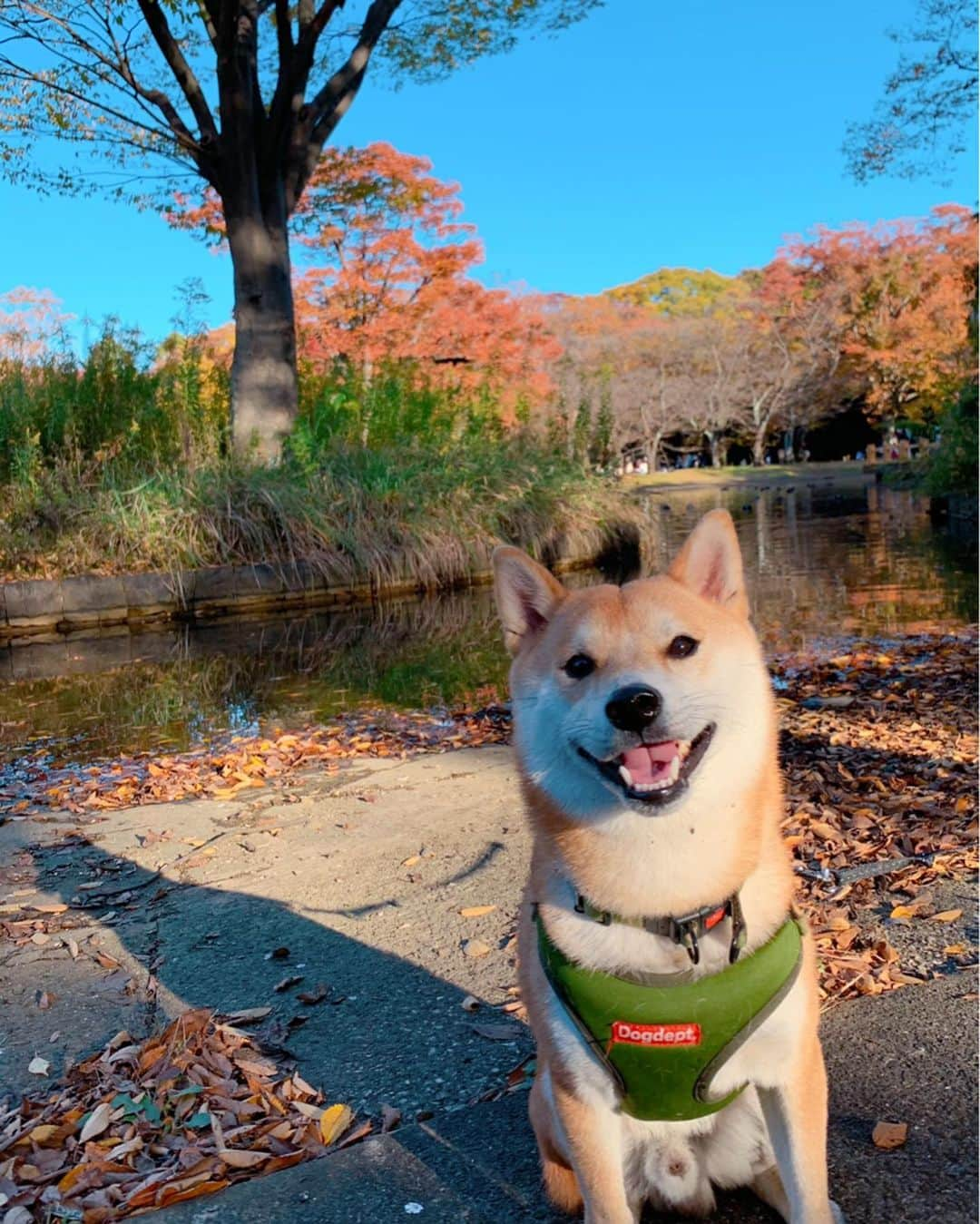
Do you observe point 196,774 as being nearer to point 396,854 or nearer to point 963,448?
point 396,854

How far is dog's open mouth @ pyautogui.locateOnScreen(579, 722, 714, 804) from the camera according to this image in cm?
178

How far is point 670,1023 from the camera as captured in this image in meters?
1.73

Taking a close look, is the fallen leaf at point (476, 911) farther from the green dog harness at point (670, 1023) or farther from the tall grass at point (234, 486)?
the tall grass at point (234, 486)

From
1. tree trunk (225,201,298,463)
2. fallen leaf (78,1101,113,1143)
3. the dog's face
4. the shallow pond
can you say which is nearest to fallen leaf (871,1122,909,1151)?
the dog's face

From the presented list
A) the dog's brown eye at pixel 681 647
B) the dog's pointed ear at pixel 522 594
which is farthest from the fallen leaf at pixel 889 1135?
the dog's pointed ear at pixel 522 594

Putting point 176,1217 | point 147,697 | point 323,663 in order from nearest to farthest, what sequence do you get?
point 176,1217 < point 147,697 < point 323,663

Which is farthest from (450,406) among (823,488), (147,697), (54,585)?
(823,488)

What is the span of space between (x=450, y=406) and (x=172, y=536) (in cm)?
635

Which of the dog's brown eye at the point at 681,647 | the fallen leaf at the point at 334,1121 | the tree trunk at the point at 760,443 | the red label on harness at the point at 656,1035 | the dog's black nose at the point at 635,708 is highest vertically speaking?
the tree trunk at the point at 760,443

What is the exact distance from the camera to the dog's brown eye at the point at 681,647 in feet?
6.51

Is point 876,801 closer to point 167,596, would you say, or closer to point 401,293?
point 167,596

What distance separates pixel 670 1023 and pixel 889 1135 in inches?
26.4

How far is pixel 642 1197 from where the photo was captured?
76.3 inches

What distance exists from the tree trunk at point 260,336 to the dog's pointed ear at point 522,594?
436 inches
